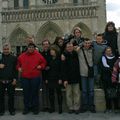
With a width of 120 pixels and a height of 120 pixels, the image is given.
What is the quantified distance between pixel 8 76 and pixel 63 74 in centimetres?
136

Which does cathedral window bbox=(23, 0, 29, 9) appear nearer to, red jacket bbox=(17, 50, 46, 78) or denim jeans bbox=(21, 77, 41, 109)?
red jacket bbox=(17, 50, 46, 78)

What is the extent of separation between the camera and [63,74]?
9.37 meters

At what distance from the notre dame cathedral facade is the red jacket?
25846 mm

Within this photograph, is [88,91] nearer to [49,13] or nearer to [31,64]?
[31,64]

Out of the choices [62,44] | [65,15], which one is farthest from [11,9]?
[62,44]

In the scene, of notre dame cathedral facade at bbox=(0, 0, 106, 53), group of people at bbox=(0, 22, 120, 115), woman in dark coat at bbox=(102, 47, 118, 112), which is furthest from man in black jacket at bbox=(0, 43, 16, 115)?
notre dame cathedral facade at bbox=(0, 0, 106, 53)

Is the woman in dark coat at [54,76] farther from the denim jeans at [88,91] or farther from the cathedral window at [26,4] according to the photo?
the cathedral window at [26,4]

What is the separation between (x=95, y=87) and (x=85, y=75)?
82cm

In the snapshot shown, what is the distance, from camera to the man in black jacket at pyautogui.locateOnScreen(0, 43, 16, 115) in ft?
31.0

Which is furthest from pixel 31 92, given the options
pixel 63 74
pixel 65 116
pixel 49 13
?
pixel 49 13

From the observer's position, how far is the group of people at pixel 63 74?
938cm

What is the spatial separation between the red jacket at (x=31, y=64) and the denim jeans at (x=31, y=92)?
0.46 ft

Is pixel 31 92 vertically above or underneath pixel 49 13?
underneath

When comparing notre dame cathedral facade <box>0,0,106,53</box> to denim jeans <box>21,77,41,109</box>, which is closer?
denim jeans <box>21,77,41,109</box>
